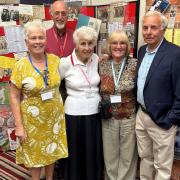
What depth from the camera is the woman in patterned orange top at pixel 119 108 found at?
2369 millimetres

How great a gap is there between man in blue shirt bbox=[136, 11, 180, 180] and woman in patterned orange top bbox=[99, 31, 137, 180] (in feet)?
0.34

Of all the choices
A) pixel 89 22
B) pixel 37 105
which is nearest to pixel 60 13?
pixel 89 22

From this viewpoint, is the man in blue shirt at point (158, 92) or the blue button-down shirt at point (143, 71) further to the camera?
the blue button-down shirt at point (143, 71)

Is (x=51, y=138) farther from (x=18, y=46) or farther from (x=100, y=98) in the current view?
(x=18, y=46)

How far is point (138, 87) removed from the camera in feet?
7.55

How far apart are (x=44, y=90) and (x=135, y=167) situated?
1.14m

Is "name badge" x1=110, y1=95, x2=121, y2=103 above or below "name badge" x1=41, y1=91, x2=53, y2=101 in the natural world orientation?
below

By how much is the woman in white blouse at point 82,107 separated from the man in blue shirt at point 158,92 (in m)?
0.40

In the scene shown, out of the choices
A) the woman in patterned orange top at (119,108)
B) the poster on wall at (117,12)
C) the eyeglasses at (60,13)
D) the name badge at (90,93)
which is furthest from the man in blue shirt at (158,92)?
the eyeglasses at (60,13)

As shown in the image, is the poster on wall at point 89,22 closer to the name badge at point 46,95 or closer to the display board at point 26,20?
the display board at point 26,20

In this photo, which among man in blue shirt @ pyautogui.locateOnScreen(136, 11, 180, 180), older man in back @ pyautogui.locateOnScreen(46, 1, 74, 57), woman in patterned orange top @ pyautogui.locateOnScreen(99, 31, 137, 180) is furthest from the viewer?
older man in back @ pyautogui.locateOnScreen(46, 1, 74, 57)

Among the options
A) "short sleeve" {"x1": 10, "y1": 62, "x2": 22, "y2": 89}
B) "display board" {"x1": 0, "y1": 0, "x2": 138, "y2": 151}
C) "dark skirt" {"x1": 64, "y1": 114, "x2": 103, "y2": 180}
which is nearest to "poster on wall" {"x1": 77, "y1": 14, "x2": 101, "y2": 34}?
"display board" {"x1": 0, "y1": 0, "x2": 138, "y2": 151}

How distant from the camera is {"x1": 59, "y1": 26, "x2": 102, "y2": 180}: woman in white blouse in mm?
2385

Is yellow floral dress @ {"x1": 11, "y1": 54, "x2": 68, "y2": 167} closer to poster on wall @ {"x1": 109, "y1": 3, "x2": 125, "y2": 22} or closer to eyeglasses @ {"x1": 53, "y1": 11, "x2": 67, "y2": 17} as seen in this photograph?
eyeglasses @ {"x1": 53, "y1": 11, "x2": 67, "y2": 17}
